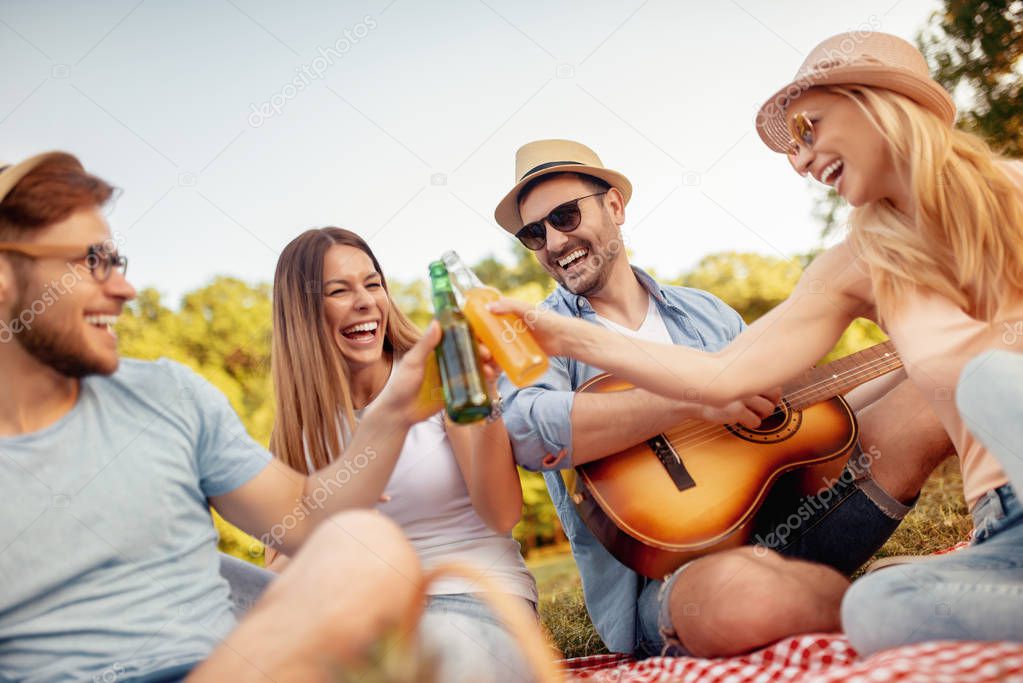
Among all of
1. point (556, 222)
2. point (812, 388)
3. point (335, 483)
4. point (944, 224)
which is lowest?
point (335, 483)

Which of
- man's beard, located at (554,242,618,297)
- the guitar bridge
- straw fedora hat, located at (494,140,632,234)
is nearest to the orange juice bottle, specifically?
the guitar bridge

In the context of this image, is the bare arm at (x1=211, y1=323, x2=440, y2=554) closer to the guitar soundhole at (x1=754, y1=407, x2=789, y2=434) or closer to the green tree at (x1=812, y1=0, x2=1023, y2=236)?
the guitar soundhole at (x1=754, y1=407, x2=789, y2=434)

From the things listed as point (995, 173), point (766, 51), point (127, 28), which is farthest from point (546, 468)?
point (127, 28)

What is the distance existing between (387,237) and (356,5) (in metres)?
1.96

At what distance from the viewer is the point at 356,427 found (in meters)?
2.40

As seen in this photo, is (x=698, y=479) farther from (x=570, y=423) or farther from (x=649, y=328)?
(x=649, y=328)

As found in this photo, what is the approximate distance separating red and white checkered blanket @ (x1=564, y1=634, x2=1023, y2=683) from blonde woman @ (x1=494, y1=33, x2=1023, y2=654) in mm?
56

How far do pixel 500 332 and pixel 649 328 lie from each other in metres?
1.32

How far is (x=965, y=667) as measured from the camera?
1537mm

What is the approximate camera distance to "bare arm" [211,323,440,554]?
6.23 ft

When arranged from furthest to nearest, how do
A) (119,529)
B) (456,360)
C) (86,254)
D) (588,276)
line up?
(588,276) < (456,360) < (86,254) < (119,529)

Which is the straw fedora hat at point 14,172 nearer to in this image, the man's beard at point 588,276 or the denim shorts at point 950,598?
the man's beard at point 588,276

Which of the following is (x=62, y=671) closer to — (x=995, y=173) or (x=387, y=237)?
(x=387, y=237)

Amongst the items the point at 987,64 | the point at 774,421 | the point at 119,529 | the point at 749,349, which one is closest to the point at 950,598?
the point at 749,349
